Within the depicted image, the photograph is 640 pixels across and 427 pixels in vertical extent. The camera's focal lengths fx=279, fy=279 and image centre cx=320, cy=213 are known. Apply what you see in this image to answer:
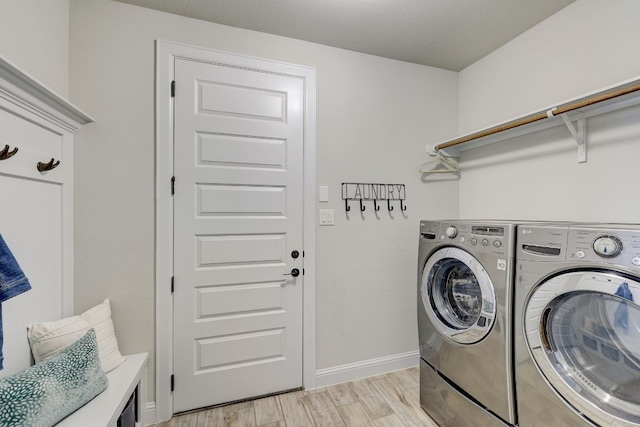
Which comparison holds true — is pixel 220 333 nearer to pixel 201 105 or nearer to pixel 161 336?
pixel 161 336

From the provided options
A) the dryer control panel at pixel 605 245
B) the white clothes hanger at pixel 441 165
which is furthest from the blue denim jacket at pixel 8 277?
the white clothes hanger at pixel 441 165

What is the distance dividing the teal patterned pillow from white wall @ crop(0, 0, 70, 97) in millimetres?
1223

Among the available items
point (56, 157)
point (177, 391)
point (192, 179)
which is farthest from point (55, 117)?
point (177, 391)

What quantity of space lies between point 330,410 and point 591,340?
1442 mm

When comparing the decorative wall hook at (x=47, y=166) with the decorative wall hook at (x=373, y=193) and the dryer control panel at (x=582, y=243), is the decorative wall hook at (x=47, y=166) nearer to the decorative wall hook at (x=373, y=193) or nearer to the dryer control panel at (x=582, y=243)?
the decorative wall hook at (x=373, y=193)

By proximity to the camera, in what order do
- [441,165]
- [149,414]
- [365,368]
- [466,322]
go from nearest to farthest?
[466,322], [149,414], [365,368], [441,165]

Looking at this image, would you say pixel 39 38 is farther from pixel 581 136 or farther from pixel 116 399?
pixel 581 136

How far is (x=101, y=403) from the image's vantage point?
4.09 ft

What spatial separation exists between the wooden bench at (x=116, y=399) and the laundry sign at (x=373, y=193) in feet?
5.27

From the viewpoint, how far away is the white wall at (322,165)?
1611mm

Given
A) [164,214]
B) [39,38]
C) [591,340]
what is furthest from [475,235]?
[39,38]

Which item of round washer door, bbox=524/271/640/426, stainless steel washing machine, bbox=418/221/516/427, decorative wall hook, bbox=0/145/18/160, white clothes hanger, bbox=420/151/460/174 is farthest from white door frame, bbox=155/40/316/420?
round washer door, bbox=524/271/640/426

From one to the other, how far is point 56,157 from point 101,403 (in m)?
1.22

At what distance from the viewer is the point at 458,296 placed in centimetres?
165
